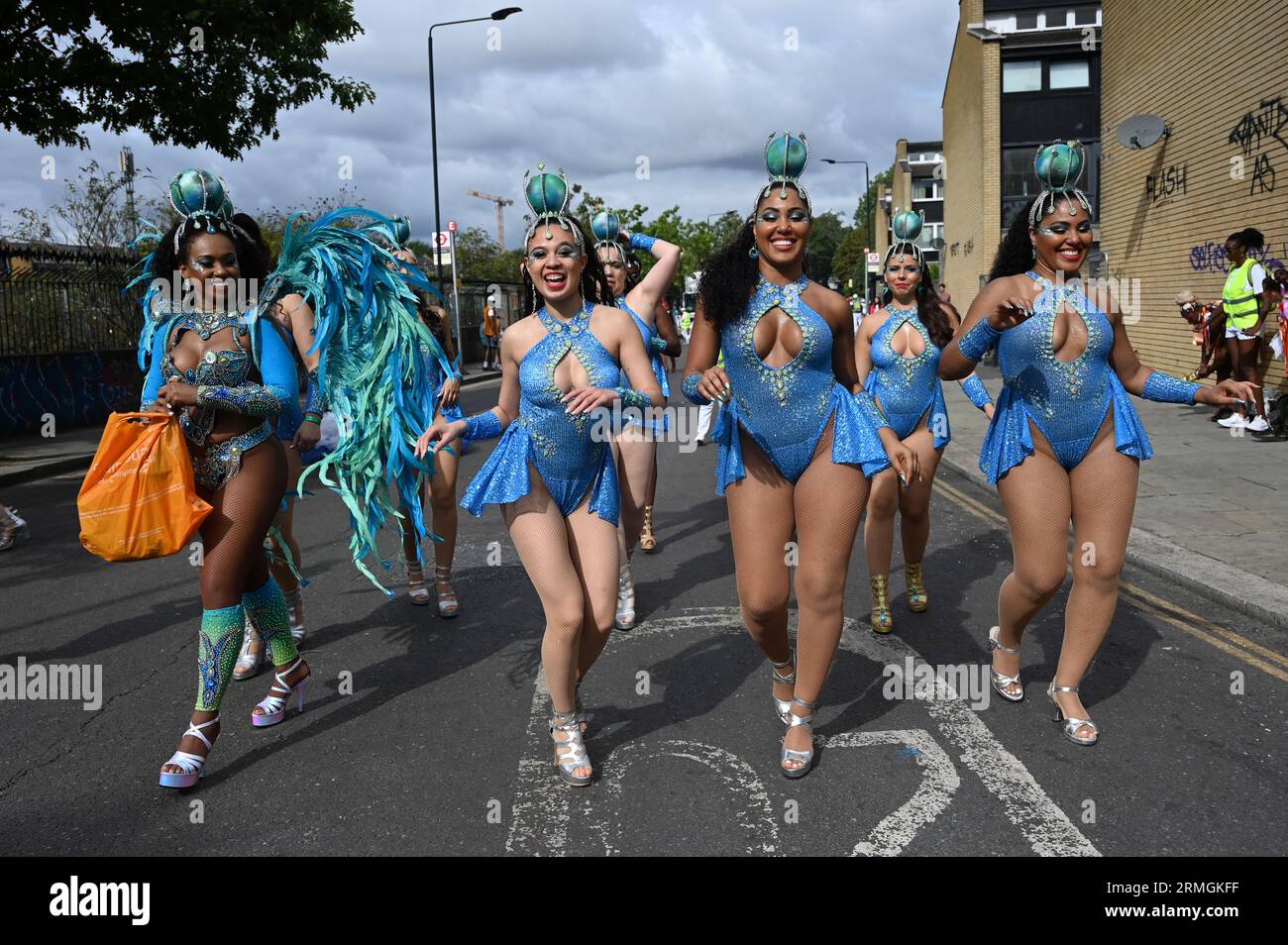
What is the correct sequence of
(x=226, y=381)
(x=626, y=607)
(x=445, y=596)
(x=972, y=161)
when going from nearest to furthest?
(x=226, y=381)
(x=626, y=607)
(x=445, y=596)
(x=972, y=161)

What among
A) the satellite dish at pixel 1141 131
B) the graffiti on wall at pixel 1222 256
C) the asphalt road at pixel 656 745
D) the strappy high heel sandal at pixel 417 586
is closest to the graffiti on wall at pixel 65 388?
the asphalt road at pixel 656 745

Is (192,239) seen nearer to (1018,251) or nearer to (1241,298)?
(1018,251)

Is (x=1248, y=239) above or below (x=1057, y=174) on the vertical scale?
above

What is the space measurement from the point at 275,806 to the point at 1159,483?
7.92m

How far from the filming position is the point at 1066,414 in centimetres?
381

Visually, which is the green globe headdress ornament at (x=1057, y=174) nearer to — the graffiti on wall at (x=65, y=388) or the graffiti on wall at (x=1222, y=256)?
the graffiti on wall at (x=1222, y=256)

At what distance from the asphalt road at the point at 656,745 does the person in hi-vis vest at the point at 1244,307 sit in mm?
6637

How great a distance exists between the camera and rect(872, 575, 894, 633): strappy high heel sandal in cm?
518

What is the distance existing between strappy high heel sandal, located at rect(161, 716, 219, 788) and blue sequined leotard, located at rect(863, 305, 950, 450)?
3.49 meters

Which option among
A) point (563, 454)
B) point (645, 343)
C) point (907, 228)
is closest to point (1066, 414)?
point (645, 343)

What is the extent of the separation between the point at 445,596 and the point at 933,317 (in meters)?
3.01

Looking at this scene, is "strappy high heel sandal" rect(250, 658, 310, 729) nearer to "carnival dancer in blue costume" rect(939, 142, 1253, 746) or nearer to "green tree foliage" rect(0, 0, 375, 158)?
"carnival dancer in blue costume" rect(939, 142, 1253, 746)

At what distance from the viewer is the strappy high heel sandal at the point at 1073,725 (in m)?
3.73
